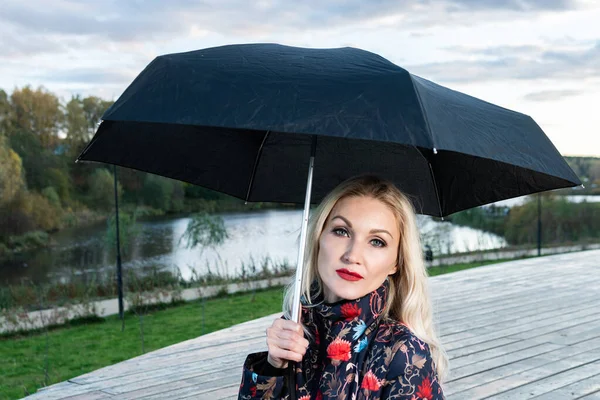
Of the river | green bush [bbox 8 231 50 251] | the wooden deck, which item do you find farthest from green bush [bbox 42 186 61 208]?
the wooden deck

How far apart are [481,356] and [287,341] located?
2524 mm

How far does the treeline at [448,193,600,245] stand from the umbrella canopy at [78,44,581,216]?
538 inches

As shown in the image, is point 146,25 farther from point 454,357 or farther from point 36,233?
point 454,357

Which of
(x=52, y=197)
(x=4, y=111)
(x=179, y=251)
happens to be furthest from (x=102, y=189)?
(x=179, y=251)

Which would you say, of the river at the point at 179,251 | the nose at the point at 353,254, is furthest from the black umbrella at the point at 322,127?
the river at the point at 179,251

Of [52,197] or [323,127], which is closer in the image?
[323,127]

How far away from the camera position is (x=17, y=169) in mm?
23312

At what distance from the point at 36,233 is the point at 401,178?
21.2m

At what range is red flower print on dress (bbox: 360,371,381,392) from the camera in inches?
57.3

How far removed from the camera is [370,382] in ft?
4.78

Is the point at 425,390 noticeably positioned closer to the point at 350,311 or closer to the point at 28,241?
the point at 350,311

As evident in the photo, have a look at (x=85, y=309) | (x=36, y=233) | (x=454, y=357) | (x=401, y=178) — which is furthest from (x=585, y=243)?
(x=36, y=233)

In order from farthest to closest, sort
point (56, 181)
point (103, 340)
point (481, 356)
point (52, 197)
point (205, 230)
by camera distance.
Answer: point (56, 181) < point (52, 197) < point (205, 230) < point (103, 340) < point (481, 356)

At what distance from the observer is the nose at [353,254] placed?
1.53 metres
